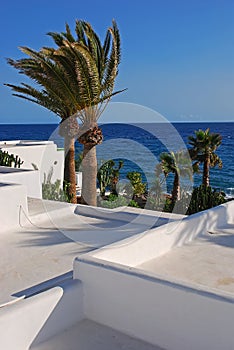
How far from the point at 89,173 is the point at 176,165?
8315 millimetres

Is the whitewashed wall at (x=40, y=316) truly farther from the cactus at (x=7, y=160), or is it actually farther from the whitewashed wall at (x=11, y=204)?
the cactus at (x=7, y=160)

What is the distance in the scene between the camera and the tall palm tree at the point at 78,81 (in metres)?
12.0

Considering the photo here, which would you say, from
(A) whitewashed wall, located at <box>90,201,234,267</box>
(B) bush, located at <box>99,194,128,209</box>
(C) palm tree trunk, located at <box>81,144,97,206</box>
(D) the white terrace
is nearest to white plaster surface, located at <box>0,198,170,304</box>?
(D) the white terrace

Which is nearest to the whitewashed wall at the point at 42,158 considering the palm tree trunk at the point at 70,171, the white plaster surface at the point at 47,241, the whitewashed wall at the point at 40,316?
the palm tree trunk at the point at 70,171

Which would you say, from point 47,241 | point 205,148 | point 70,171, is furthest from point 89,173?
point 205,148

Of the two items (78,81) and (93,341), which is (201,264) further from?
(78,81)

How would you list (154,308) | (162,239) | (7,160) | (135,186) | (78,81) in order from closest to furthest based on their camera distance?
(154,308) < (162,239) < (78,81) < (7,160) < (135,186)

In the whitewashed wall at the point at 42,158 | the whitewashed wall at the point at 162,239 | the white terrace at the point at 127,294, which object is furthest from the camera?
the whitewashed wall at the point at 42,158

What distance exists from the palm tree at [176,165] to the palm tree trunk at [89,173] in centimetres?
703

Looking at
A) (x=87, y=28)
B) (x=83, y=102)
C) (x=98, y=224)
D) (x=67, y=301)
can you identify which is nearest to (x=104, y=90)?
(x=83, y=102)

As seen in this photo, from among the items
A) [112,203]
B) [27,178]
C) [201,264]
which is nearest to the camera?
[201,264]

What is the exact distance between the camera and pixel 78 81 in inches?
477

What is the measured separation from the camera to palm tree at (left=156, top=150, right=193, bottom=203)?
2061 centimetres

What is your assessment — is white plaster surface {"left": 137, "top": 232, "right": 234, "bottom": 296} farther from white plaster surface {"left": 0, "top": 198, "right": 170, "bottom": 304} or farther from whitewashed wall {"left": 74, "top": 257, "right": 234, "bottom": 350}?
white plaster surface {"left": 0, "top": 198, "right": 170, "bottom": 304}
